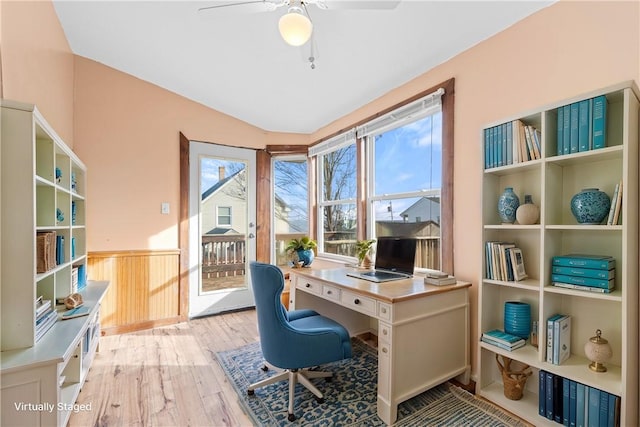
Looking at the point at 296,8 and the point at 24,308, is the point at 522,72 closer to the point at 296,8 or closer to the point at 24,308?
the point at 296,8

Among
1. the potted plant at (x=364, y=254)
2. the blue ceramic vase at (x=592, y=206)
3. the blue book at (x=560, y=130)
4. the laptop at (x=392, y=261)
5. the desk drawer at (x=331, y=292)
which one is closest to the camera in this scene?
the blue ceramic vase at (x=592, y=206)

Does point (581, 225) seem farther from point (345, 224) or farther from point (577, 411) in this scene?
point (345, 224)

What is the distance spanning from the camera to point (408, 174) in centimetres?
272

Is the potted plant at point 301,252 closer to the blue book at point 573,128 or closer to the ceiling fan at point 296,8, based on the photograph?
the ceiling fan at point 296,8

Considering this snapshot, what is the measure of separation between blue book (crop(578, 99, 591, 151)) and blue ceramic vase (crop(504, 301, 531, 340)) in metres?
0.97

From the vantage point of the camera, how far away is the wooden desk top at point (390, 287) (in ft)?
5.76

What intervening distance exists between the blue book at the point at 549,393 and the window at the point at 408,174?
0.98 meters

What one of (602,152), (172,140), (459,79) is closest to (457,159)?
(459,79)

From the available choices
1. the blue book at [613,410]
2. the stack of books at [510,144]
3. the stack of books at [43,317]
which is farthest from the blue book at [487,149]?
the stack of books at [43,317]

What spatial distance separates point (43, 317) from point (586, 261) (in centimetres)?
278

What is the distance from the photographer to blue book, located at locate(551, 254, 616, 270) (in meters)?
1.43

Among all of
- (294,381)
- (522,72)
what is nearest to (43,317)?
(294,381)

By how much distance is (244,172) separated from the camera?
154 inches

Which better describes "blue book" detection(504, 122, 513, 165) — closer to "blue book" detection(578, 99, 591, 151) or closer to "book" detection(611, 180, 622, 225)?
Result: "blue book" detection(578, 99, 591, 151)
